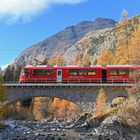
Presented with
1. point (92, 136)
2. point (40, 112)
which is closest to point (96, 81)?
point (92, 136)

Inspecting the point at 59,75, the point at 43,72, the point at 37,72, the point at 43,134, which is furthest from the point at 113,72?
the point at 43,134

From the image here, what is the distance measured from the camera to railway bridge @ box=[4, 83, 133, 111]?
62031mm

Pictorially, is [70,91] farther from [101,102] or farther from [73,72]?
[101,102]

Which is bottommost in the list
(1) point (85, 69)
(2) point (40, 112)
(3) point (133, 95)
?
(2) point (40, 112)

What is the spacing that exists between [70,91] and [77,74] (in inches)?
133

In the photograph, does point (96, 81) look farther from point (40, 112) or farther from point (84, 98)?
point (40, 112)

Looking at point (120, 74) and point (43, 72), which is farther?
point (43, 72)

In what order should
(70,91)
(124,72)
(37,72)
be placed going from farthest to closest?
(70,91) < (37,72) < (124,72)

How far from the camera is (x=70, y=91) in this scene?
63.8 m

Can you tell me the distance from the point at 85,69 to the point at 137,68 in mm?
8813

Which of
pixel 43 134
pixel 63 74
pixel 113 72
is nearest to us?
pixel 43 134

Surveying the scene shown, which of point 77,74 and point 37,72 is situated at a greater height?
point 37,72

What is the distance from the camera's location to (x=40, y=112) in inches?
3782

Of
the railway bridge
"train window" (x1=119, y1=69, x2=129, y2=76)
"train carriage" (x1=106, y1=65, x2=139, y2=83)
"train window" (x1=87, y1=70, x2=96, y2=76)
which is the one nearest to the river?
the railway bridge
